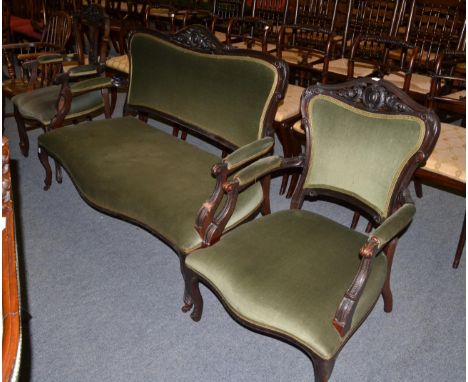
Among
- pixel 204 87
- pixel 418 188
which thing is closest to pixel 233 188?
pixel 204 87

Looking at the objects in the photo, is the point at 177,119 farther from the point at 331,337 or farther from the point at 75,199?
the point at 331,337

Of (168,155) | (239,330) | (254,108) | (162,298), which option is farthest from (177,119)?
(239,330)

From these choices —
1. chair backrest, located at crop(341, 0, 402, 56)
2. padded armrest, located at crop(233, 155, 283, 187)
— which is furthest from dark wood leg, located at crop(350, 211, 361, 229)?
chair backrest, located at crop(341, 0, 402, 56)

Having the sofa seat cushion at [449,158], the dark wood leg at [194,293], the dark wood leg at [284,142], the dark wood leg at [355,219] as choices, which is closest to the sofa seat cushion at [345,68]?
the dark wood leg at [284,142]

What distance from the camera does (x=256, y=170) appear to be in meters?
1.69

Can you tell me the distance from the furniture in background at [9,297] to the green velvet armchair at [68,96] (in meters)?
1.19

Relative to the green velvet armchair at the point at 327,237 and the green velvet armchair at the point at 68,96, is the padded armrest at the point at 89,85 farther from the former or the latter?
the green velvet armchair at the point at 327,237

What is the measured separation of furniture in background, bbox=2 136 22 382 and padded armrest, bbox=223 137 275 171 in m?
0.72

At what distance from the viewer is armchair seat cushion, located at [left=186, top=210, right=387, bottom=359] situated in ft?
4.35

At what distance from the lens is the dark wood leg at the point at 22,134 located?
2.84m

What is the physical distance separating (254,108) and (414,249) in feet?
3.50

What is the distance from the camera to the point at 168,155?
2.20 m

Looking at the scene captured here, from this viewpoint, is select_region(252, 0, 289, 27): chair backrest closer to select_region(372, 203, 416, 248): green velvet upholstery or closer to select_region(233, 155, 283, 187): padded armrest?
select_region(233, 155, 283, 187): padded armrest

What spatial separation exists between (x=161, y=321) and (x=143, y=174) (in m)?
0.62
